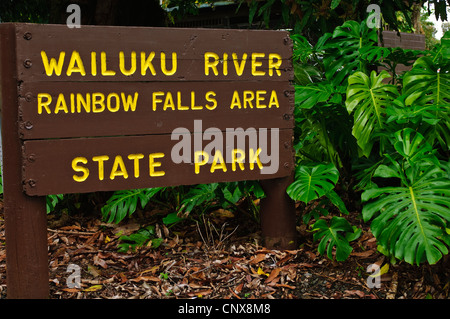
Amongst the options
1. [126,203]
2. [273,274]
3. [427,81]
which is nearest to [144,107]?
[126,203]

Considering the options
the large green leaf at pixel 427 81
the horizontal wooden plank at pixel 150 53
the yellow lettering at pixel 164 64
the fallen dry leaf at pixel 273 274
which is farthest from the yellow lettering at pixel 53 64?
the large green leaf at pixel 427 81

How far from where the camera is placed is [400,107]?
2.88 m

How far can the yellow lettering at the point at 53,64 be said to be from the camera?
2.38 m

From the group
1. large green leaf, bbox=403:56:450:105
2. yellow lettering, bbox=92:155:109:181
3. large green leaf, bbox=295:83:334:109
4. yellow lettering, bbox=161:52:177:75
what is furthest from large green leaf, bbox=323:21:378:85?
yellow lettering, bbox=92:155:109:181

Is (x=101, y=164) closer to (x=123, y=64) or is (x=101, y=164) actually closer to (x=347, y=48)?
(x=123, y=64)

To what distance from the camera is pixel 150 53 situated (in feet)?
8.44

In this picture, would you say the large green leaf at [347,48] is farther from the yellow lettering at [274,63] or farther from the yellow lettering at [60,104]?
the yellow lettering at [60,104]

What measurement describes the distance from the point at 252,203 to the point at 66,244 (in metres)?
1.28

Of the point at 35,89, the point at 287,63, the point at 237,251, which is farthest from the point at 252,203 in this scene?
the point at 35,89

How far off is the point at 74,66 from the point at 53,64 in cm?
10

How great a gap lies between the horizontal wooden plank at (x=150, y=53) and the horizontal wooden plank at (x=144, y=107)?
49 millimetres

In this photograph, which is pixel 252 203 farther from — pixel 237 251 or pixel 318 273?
pixel 318 273

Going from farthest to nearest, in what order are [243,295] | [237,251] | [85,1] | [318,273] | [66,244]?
[85,1], [66,244], [237,251], [318,273], [243,295]

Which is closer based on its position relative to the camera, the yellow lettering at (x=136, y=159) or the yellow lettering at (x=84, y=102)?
the yellow lettering at (x=84, y=102)
